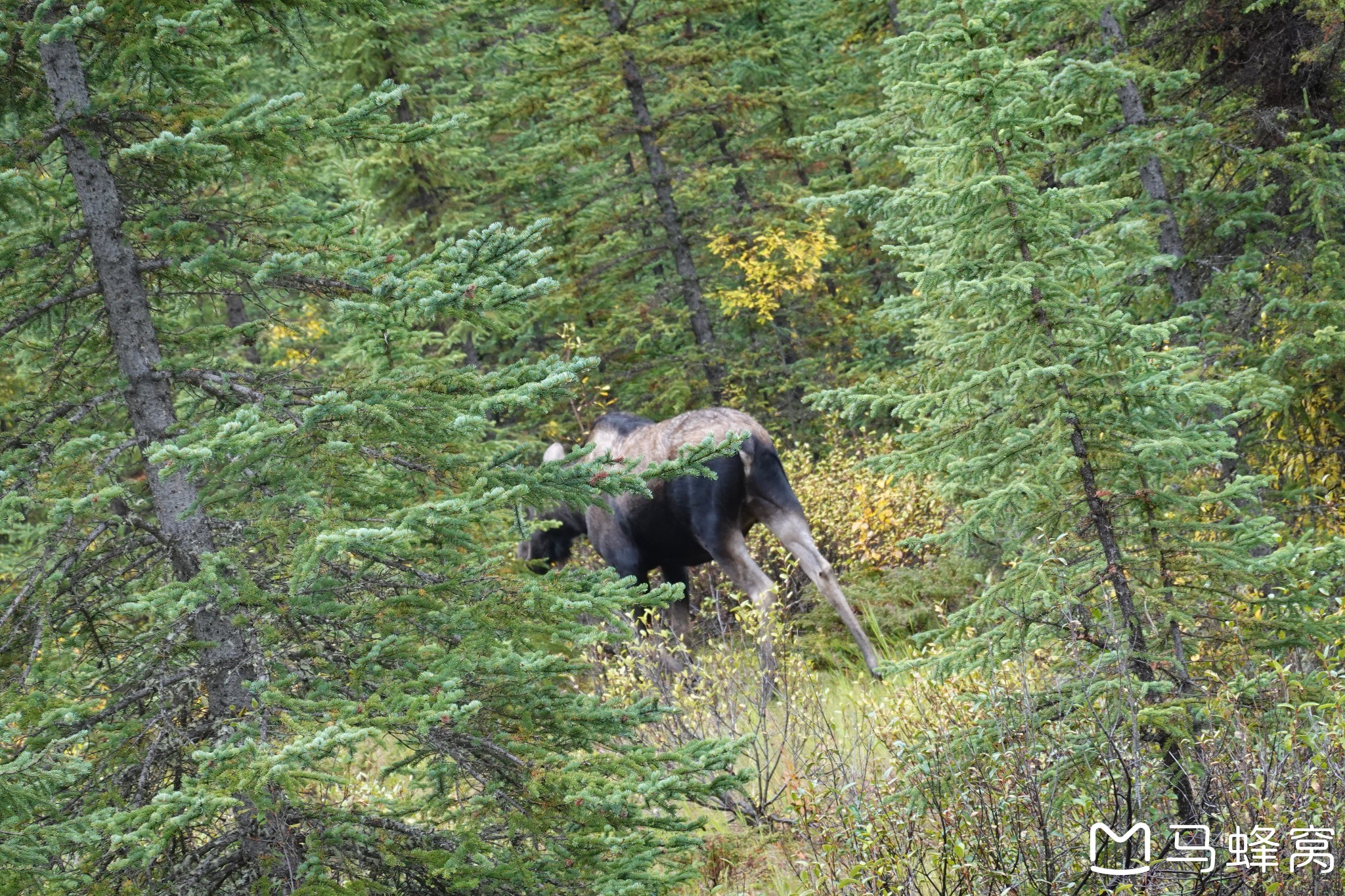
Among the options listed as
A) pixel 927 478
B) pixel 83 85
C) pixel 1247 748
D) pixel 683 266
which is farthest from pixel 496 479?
pixel 683 266

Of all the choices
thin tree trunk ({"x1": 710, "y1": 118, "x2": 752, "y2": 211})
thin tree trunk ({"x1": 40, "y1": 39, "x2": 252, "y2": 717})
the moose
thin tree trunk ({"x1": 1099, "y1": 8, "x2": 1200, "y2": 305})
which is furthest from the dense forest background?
thin tree trunk ({"x1": 710, "y1": 118, "x2": 752, "y2": 211})

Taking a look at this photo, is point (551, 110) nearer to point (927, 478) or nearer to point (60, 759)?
point (927, 478)

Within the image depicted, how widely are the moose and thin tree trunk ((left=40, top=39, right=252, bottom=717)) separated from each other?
16.3 feet

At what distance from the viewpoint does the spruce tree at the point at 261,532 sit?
13.0 ft

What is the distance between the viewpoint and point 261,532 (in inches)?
166

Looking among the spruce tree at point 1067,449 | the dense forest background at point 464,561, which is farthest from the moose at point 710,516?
the spruce tree at point 1067,449

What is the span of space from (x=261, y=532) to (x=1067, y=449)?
11.3 feet

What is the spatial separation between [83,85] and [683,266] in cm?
1149

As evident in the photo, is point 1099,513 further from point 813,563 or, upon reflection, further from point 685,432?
point 685,432

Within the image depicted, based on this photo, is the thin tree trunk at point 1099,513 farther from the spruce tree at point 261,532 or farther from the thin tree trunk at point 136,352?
the thin tree trunk at point 136,352

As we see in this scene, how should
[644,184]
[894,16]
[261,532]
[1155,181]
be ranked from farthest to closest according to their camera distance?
Answer: [894,16] → [644,184] → [1155,181] → [261,532]

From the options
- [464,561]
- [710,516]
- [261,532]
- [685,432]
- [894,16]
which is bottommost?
[710,516]

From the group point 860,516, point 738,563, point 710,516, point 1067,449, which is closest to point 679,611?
point 738,563

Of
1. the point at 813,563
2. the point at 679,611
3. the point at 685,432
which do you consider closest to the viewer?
the point at 813,563
